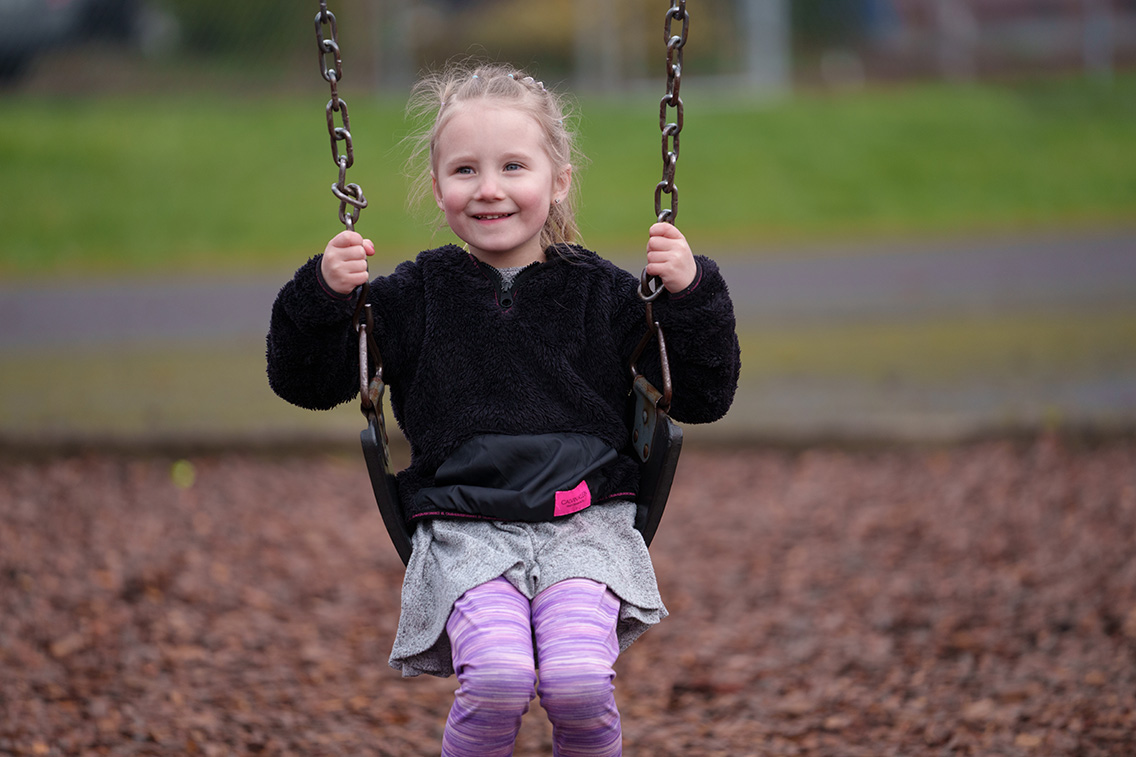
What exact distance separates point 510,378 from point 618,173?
9.22 metres

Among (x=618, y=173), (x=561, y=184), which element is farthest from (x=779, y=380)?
(x=618, y=173)

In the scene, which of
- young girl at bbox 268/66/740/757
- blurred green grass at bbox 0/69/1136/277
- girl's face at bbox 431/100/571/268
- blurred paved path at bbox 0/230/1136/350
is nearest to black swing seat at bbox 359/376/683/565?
young girl at bbox 268/66/740/757

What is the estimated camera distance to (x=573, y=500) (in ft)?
7.79

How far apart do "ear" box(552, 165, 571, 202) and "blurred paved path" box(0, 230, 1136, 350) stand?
232 inches

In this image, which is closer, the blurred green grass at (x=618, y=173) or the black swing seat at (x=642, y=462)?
the black swing seat at (x=642, y=462)

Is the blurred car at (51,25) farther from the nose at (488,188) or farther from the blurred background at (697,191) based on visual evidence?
the nose at (488,188)

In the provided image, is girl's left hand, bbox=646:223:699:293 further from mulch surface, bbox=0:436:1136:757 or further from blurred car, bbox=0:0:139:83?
blurred car, bbox=0:0:139:83

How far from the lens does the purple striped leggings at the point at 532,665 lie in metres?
2.17

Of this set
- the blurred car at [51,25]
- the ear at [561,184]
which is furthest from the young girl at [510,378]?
the blurred car at [51,25]

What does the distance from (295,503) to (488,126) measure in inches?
125

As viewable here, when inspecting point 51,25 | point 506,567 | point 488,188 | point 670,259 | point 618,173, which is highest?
point 51,25

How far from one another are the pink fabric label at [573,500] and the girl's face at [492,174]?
0.50 metres

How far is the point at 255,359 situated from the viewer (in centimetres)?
752

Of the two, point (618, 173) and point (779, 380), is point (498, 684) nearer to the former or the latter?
point (779, 380)
